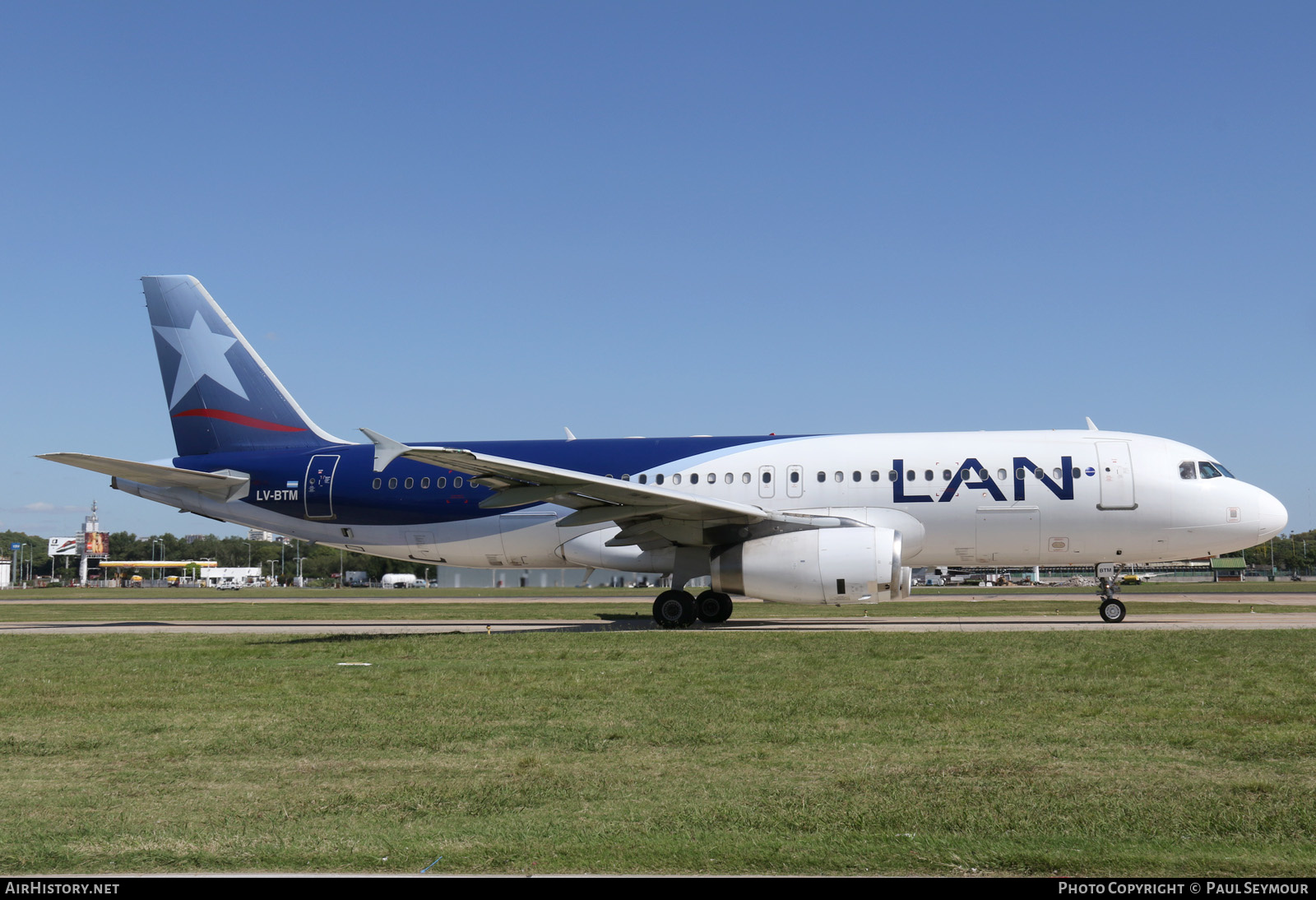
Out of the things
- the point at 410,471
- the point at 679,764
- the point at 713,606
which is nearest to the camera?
the point at 679,764

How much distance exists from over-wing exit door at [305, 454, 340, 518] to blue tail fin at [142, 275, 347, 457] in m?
1.14

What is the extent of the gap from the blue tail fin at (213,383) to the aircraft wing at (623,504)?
5.92 m

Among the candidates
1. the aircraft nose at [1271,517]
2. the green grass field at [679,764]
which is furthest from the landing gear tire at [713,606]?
the aircraft nose at [1271,517]

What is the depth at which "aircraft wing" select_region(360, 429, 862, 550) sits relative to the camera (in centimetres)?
A: 1688

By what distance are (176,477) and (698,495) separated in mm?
11401

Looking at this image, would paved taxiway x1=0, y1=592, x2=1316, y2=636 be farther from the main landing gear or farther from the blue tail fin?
the blue tail fin

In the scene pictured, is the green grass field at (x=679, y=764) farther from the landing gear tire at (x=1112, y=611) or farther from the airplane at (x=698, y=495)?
the landing gear tire at (x=1112, y=611)

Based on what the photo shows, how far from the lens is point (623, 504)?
1842cm

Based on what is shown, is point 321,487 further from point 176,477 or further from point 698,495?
point 698,495

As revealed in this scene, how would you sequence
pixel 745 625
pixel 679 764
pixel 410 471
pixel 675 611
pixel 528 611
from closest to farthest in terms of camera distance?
pixel 679 764 → pixel 675 611 → pixel 745 625 → pixel 410 471 → pixel 528 611

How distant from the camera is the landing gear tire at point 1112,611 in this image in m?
19.3

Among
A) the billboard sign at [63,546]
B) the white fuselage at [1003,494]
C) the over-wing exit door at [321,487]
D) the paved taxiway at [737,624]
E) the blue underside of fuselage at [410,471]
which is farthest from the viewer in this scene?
the billboard sign at [63,546]

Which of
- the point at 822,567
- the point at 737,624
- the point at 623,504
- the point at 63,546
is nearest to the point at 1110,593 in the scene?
the point at 822,567

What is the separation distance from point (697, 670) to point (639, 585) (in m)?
51.1
